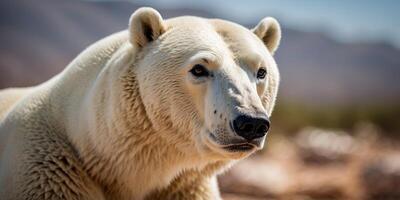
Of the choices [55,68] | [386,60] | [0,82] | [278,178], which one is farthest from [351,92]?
[278,178]

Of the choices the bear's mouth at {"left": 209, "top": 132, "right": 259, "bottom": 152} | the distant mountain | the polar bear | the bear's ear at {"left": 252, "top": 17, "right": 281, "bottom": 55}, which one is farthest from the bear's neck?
the distant mountain

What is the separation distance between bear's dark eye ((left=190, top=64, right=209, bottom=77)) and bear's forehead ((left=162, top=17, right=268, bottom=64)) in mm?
151

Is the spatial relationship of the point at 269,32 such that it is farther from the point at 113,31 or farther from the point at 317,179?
the point at 113,31

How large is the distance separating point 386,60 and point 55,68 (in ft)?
206

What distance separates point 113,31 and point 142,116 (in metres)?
41.3

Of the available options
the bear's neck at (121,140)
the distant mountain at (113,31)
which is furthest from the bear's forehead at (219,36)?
the distant mountain at (113,31)

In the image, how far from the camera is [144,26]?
14.0ft

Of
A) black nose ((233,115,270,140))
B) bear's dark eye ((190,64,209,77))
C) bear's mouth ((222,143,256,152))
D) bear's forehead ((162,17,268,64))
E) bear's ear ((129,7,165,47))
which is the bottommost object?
bear's mouth ((222,143,256,152))

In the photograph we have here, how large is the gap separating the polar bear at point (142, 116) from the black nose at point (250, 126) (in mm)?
168

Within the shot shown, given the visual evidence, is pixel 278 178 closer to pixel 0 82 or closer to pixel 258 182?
pixel 258 182

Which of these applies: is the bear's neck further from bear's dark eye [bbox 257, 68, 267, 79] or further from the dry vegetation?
the dry vegetation

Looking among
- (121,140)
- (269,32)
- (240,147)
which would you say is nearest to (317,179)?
(269,32)

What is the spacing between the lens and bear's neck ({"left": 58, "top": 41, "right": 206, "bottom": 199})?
13.7 feet

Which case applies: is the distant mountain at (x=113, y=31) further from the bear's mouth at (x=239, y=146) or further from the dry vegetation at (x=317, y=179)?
the bear's mouth at (x=239, y=146)
